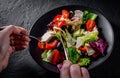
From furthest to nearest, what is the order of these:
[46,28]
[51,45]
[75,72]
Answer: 1. [46,28]
2. [51,45]
3. [75,72]

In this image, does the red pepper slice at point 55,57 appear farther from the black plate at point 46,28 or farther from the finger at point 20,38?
the finger at point 20,38

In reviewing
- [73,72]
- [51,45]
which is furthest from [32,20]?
[73,72]

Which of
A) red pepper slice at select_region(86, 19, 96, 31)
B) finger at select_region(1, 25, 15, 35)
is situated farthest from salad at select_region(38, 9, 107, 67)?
finger at select_region(1, 25, 15, 35)

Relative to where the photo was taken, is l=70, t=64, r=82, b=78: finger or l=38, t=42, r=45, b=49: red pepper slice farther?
l=38, t=42, r=45, b=49: red pepper slice

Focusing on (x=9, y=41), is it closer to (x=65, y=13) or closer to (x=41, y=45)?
(x=41, y=45)

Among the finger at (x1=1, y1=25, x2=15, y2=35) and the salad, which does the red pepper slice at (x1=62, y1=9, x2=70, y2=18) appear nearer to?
the salad

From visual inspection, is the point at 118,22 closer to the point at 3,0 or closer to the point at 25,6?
the point at 25,6
